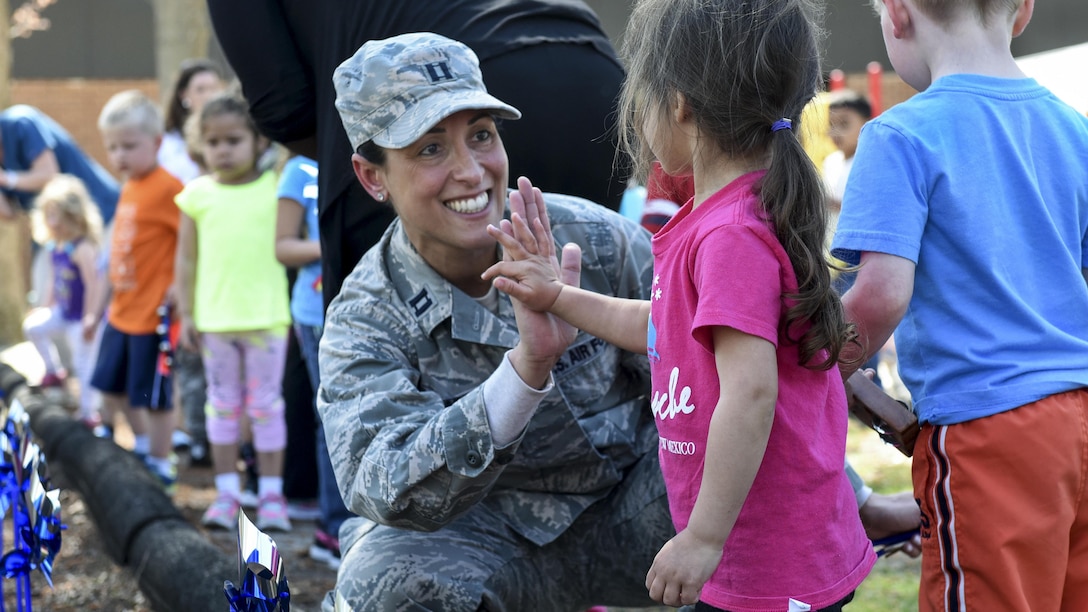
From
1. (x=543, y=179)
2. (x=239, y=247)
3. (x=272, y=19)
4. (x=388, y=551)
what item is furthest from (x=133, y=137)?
(x=388, y=551)

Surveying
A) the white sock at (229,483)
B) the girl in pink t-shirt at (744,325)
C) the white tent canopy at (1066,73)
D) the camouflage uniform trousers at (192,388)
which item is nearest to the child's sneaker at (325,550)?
the white sock at (229,483)

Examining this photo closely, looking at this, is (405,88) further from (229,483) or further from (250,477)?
(250,477)

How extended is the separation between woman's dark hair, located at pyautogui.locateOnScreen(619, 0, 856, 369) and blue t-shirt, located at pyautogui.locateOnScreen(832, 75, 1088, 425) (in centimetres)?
16

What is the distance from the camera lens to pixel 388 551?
2.44m

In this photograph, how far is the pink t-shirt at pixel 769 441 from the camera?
184 centimetres

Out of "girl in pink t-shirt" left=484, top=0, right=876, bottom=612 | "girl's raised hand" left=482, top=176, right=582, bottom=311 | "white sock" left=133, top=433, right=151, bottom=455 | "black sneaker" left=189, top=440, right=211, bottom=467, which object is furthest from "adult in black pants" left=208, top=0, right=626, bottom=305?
"black sneaker" left=189, top=440, right=211, bottom=467

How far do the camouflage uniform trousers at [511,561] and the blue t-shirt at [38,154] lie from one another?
6.66 metres

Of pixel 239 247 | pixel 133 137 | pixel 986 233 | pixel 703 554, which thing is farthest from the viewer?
pixel 133 137

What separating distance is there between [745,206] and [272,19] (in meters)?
1.69

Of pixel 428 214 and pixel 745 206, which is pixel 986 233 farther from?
pixel 428 214

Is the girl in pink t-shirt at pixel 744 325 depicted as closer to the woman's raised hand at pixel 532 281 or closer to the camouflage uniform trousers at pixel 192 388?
the woman's raised hand at pixel 532 281

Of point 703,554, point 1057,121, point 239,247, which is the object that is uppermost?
point 1057,121

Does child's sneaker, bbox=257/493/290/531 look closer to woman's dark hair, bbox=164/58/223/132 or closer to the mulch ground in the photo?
the mulch ground

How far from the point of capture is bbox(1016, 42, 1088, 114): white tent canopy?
8523mm
